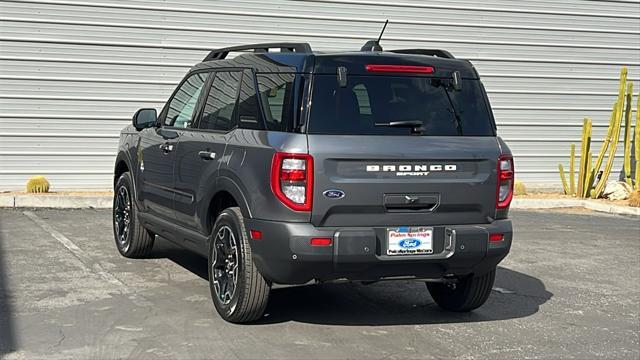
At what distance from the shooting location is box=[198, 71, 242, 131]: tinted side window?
664cm

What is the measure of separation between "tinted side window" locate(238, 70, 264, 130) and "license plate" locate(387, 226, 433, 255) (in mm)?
1139

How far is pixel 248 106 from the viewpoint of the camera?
6363mm

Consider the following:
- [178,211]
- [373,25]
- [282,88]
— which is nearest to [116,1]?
[373,25]

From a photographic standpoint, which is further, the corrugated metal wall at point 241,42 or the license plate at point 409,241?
the corrugated metal wall at point 241,42

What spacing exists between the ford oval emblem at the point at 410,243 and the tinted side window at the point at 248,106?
1.20 meters

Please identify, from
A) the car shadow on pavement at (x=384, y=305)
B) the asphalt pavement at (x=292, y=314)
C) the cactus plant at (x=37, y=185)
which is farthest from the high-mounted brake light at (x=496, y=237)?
the cactus plant at (x=37, y=185)

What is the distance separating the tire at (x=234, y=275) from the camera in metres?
6.00

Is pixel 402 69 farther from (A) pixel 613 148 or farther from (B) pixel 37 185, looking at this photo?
(A) pixel 613 148

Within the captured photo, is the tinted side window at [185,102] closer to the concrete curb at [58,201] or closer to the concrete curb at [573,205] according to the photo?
the concrete curb at [58,201]

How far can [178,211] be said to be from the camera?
7.23 metres

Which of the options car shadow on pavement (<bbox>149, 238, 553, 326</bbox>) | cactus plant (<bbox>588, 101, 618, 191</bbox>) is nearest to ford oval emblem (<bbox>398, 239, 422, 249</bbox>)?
car shadow on pavement (<bbox>149, 238, 553, 326</bbox>)

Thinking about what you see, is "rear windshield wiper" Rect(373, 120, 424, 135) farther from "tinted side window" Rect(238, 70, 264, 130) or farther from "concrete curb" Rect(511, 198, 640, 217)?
"concrete curb" Rect(511, 198, 640, 217)

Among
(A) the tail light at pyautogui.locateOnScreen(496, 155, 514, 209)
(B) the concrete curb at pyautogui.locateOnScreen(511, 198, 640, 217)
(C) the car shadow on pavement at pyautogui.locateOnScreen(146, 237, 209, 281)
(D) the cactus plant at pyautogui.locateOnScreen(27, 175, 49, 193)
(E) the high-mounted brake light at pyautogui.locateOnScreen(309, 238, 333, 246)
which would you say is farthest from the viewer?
(B) the concrete curb at pyautogui.locateOnScreen(511, 198, 640, 217)

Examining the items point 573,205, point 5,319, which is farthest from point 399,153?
point 573,205
